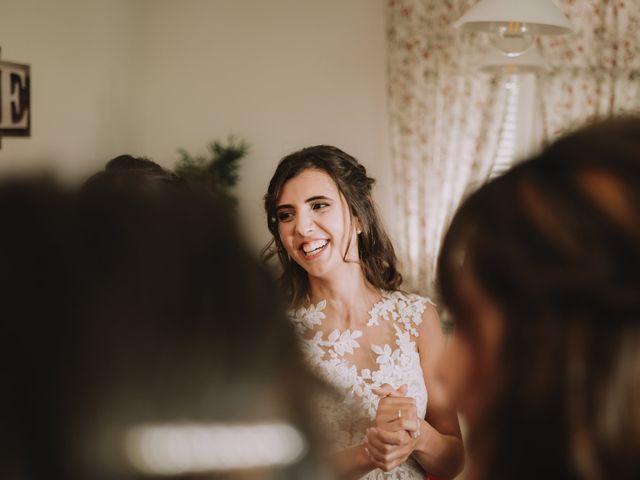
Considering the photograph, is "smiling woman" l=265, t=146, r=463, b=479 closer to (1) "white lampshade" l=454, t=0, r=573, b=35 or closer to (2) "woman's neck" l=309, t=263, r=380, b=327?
(2) "woman's neck" l=309, t=263, r=380, b=327

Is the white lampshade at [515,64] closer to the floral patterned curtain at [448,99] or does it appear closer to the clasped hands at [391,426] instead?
the floral patterned curtain at [448,99]

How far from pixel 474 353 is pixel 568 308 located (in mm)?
92

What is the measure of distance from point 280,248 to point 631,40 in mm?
3581

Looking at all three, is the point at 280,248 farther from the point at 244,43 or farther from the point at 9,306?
the point at 244,43

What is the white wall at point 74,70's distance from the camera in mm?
4316

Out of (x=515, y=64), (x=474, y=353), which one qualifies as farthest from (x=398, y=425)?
(x=515, y=64)

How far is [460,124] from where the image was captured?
498 cm

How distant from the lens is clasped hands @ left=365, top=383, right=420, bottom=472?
1.62 meters

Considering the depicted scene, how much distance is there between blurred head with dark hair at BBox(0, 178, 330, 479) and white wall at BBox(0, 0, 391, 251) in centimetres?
459

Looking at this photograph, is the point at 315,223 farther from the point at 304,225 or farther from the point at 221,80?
the point at 221,80

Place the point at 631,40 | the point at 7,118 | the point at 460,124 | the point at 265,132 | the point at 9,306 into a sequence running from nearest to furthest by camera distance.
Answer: the point at 9,306
the point at 7,118
the point at 631,40
the point at 460,124
the point at 265,132

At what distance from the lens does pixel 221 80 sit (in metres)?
5.73

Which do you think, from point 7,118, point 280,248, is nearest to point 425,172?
point 7,118

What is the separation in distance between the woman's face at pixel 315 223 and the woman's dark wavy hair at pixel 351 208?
0.07 ft
